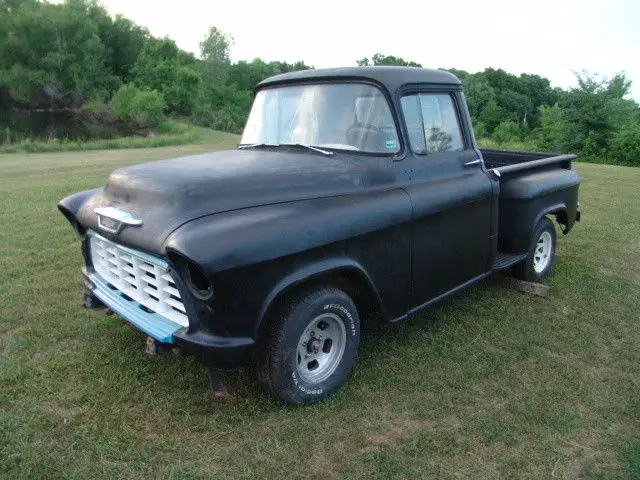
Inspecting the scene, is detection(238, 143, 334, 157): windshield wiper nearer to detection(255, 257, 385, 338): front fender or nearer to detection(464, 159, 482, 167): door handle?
detection(255, 257, 385, 338): front fender

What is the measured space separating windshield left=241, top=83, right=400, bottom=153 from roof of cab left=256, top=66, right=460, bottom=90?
0.06 m

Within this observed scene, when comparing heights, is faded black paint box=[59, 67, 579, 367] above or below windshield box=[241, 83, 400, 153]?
below

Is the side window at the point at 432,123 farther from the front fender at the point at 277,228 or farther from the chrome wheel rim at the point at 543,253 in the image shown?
the chrome wheel rim at the point at 543,253

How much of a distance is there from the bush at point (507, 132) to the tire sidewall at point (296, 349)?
150 ft

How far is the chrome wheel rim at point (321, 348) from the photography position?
125 inches

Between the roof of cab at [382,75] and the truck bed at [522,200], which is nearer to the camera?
the roof of cab at [382,75]

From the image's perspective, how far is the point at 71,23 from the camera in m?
55.7

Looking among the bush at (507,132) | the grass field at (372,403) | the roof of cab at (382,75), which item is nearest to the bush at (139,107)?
the bush at (507,132)

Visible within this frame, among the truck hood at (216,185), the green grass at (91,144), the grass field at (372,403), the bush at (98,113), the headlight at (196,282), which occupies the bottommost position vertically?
the grass field at (372,403)

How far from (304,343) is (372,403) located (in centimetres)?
56

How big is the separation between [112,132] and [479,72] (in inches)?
1718

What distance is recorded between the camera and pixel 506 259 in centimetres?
476

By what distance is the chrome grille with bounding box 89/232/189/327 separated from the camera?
9.62 feet

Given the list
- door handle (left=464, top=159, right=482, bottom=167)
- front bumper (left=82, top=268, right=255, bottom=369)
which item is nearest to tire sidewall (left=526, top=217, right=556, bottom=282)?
door handle (left=464, top=159, right=482, bottom=167)
